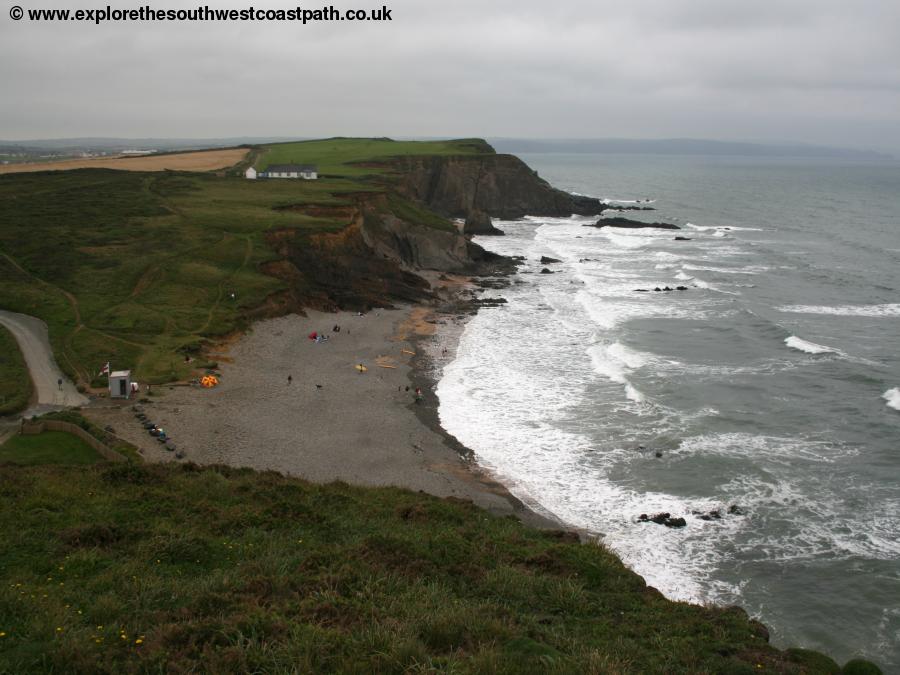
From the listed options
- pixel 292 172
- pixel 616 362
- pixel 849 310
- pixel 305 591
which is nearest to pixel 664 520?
pixel 305 591

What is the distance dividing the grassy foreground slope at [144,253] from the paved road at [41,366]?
1.98 feet

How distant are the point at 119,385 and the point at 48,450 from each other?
7839mm

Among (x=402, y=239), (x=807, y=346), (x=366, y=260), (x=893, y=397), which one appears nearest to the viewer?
(x=893, y=397)

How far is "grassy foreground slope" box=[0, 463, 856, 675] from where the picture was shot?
10883 millimetres

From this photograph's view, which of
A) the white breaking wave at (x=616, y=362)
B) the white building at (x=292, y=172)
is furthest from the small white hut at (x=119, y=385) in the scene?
the white building at (x=292, y=172)

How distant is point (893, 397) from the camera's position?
36.9m

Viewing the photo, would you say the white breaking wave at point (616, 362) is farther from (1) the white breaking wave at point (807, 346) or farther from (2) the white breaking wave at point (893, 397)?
(2) the white breaking wave at point (893, 397)

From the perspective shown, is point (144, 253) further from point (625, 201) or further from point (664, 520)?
point (625, 201)

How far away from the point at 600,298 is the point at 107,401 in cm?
4168

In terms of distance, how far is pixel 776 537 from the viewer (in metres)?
24.5

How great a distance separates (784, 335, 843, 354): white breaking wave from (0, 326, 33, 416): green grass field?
43.8 m

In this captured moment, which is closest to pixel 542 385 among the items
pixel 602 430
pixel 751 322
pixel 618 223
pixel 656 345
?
pixel 602 430

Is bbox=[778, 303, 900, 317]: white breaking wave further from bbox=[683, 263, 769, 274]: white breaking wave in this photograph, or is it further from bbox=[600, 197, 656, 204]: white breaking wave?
bbox=[600, 197, 656, 204]: white breaking wave

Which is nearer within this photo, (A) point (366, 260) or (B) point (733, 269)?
(A) point (366, 260)
